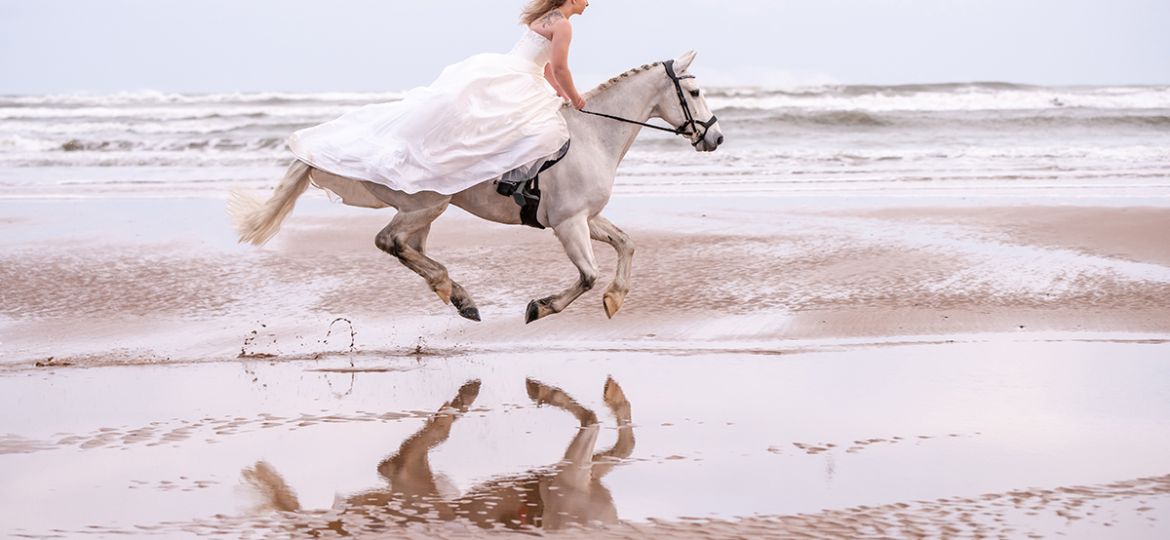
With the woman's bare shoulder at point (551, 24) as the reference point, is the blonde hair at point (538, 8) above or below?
above

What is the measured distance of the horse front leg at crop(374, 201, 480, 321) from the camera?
299 inches

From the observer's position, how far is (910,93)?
44.6 metres

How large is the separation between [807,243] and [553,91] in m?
5.40

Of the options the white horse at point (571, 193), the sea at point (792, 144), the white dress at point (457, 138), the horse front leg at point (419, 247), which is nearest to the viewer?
the white dress at point (457, 138)

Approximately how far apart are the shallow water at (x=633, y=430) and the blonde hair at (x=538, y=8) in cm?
190

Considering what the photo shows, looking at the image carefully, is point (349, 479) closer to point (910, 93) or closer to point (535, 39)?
point (535, 39)

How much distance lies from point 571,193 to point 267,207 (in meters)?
1.70

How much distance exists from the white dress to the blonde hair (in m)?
0.27

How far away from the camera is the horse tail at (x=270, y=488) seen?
4.87 m

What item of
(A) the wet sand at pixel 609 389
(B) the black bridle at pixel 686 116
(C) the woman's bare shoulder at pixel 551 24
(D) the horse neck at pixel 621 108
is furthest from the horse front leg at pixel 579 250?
(C) the woman's bare shoulder at pixel 551 24

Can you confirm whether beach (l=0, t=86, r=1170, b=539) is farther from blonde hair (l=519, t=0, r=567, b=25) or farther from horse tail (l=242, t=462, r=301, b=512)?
blonde hair (l=519, t=0, r=567, b=25)

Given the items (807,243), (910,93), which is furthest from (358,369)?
(910,93)

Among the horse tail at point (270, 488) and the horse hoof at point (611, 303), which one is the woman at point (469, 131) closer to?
the horse hoof at point (611, 303)

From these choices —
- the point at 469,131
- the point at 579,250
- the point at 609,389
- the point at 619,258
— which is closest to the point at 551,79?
the point at 469,131
